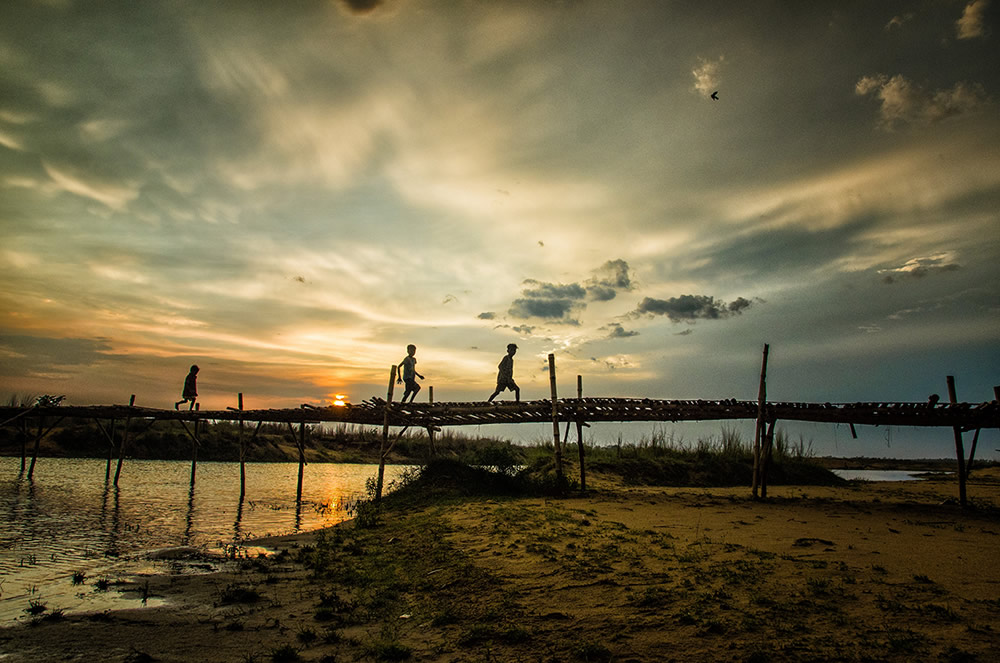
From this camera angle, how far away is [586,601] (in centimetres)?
620

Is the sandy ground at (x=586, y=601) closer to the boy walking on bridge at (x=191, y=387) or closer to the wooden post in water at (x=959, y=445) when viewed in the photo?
the wooden post in water at (x=959, y=445)

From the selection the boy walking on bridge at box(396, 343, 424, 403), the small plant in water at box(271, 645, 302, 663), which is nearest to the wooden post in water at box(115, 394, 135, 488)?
the boy walking on bridge at box(396, 343, 424, 403)

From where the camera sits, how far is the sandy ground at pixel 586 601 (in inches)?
193

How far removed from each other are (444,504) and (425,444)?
135 ft

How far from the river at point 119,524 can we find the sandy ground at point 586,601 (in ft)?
2.91

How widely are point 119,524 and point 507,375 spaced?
12515mm

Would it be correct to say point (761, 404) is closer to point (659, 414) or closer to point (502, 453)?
point (659, 414)

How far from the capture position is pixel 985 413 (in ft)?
42.9

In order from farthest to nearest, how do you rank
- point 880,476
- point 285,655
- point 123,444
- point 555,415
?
point 880,476 → point 123,444 → point 555,415 → point 285,655

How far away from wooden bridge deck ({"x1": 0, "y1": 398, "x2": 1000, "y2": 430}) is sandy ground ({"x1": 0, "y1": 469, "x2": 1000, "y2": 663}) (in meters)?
3.64

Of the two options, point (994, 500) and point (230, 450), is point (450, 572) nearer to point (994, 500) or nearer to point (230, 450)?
point (994, 500)

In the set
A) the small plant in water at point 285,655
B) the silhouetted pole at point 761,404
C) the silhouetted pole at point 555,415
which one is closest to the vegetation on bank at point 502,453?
the silhouetted pole at point 555,415

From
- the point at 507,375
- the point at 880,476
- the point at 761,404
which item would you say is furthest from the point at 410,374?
the point at 880,476

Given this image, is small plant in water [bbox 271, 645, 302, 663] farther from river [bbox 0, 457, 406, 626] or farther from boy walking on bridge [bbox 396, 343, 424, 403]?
boy walking on bridge [bbox 396, 343, 424, 403]
